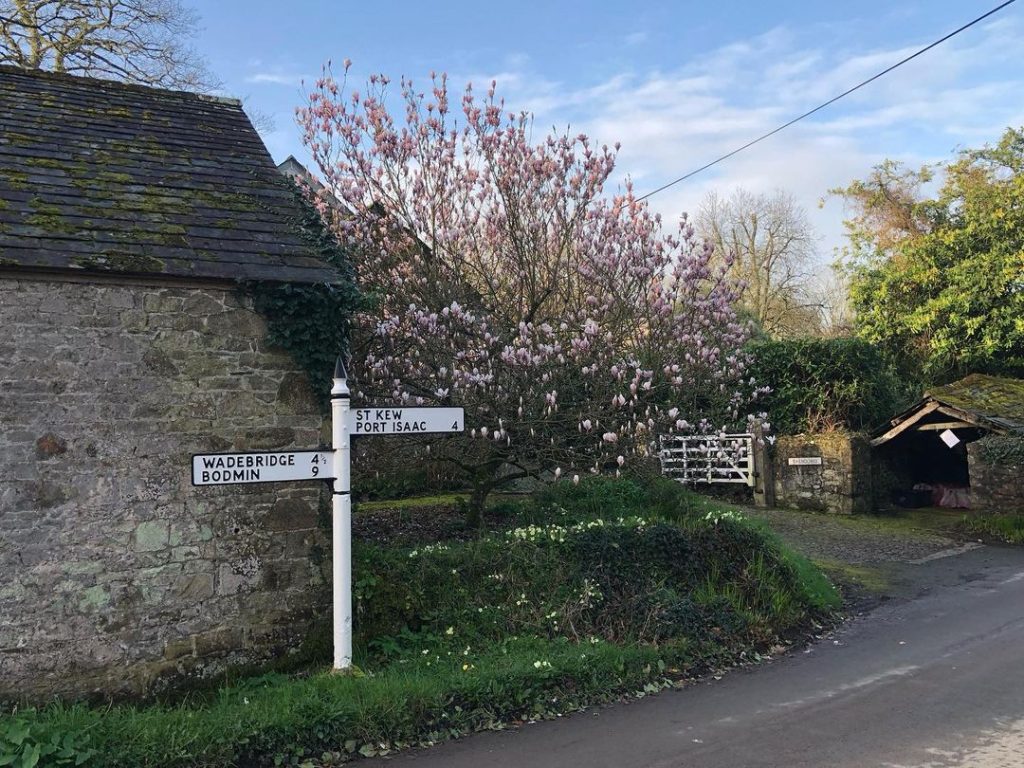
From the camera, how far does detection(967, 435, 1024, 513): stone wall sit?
13.4 m

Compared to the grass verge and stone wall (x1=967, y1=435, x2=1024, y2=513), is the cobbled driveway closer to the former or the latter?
the grass verge

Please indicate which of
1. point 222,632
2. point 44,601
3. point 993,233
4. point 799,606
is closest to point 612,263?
point 799,606

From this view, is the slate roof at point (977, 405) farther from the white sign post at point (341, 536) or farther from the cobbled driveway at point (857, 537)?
the white sign post at point (341, 536)

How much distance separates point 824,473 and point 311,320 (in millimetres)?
12092

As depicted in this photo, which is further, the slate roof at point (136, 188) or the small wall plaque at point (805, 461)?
the small wall plaque at point (805, 461)

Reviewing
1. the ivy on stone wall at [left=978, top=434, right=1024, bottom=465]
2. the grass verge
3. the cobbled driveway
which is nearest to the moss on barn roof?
the ivy on stone wall at [left=978, top=434, right=1024, bottom=465]

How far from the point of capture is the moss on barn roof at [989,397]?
46.3 ft

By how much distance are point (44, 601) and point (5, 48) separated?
16.6 m

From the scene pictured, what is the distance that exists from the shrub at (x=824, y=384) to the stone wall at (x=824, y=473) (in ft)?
2.53

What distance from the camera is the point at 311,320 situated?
6977mm

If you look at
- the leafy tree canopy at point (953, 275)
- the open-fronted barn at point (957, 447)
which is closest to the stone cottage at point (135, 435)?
the open-fronted barn at point (957, 447)

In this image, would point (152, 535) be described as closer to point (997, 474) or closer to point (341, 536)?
point (341, 536)

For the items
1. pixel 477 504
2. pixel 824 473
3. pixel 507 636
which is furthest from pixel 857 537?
pixel 507 636

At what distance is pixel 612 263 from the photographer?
9305 mm
